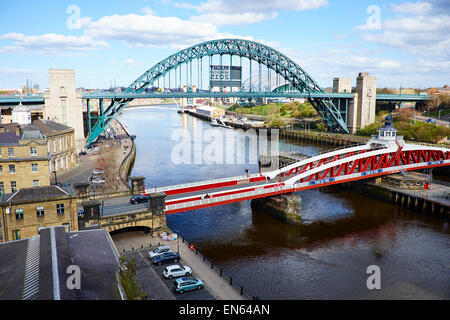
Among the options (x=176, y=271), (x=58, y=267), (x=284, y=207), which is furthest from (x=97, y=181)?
(x=58, y=267)

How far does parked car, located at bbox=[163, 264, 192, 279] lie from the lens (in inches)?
950

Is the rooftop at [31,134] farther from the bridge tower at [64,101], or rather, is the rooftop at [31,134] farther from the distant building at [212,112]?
the distant building at [212,112]

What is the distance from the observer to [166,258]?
26141 millimetres

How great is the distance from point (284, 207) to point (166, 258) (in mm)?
16334

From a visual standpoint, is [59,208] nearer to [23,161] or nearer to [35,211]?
[35,211]

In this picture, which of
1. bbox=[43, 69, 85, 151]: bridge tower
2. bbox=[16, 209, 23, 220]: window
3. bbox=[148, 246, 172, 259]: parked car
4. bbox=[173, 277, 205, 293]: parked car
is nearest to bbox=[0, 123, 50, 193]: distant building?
bbox=[16, 209, 23, 220]: window

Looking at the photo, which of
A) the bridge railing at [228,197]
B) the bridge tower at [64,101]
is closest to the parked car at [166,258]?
the bridge railing at [228,197]

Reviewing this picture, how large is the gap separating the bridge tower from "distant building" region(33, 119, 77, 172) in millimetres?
11343

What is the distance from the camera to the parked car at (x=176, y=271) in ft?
79.2

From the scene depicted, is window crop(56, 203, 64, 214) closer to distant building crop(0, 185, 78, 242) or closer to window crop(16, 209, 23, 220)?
distant building crop(0, 185, 78, 242)

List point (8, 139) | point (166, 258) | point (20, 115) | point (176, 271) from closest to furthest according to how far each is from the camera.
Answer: point (176, 271), point (166, 258), point (8, 139), point (20, 115)

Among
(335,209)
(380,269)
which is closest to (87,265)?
(380,269)

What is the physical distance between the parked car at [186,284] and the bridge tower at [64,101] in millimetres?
48392

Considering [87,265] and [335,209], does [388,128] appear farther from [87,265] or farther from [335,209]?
[87,265]
